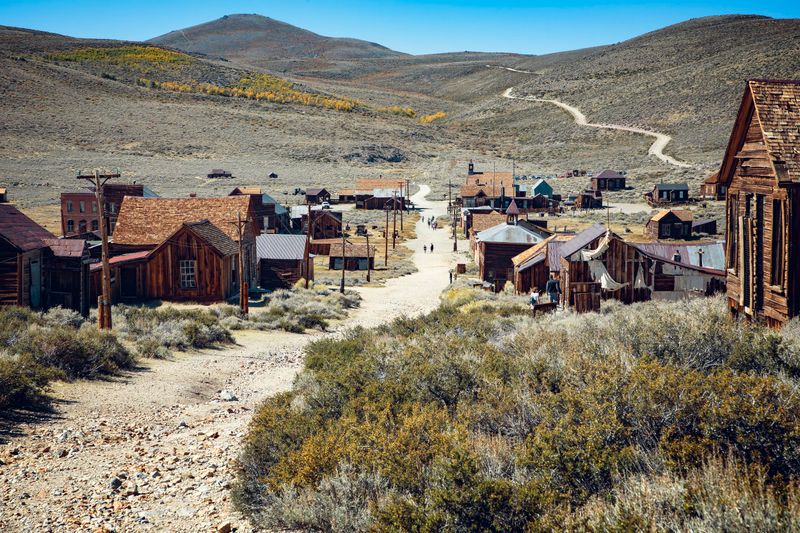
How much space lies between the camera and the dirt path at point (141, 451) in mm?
7480

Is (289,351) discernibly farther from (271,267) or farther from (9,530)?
(271,267)

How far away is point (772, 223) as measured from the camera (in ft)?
35.9

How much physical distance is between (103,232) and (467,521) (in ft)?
55.9

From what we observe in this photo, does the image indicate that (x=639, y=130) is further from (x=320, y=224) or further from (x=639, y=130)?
(x=320, y=224)

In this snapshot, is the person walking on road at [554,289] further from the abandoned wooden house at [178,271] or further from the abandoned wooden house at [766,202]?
the abandoned wooden house at [178,271]

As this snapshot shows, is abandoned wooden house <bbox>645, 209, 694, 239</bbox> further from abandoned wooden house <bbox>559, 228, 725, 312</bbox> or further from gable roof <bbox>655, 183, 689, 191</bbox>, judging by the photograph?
abandoned wooden house <bbox>559, 228, 725, 312</bbox>

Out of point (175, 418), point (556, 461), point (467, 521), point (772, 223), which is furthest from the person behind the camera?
point (175, 418)

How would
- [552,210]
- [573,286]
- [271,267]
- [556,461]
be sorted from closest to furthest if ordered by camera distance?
[556,461] < [573,286] < [271,267] < [552,210]

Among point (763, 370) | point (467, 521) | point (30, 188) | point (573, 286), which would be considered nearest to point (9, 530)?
point (467, 521)

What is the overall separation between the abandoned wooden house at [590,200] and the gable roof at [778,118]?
6601 centimetres

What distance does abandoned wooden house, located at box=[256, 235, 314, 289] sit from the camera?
3638 cm

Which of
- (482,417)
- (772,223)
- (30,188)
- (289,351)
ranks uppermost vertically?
(30,188)

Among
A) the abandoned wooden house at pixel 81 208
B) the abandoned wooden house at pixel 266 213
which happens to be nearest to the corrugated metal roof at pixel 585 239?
the abandoned wooden house at pixel 266 213

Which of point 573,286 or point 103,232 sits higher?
point 103,232
